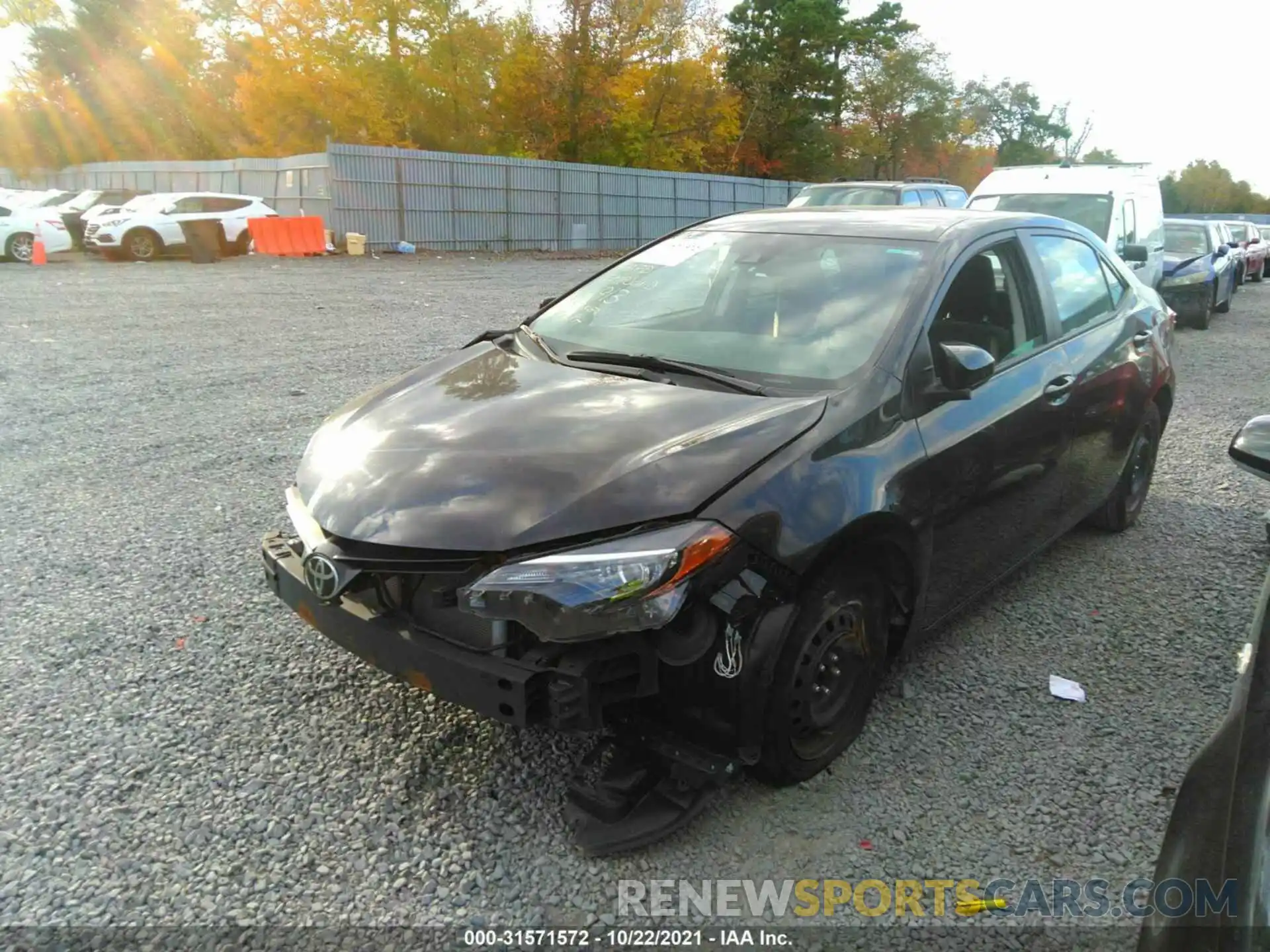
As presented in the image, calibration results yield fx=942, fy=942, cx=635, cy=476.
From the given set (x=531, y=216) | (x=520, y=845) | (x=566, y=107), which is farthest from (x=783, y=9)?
(x=520, y=845)

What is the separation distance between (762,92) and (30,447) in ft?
150

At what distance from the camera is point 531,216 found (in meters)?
29.8

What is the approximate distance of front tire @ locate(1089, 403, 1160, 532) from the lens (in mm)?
4859

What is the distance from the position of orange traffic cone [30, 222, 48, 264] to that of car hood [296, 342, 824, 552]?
20.8 meters

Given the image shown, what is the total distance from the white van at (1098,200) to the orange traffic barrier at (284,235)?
16.7 meters

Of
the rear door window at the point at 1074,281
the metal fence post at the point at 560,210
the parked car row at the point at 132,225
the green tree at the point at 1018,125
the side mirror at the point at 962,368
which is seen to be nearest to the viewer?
the side mirror at the point at 962,368

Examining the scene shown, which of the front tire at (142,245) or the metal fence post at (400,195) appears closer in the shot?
the front tire at (142,245)

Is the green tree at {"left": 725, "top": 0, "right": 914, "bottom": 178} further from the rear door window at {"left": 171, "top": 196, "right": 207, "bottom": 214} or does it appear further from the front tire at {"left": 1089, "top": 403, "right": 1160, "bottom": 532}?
the front tire at {"left": 1089, "top": 403, "right": 1160, "bottom": 532}

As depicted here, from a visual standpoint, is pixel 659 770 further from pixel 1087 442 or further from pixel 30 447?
pixel 30 447

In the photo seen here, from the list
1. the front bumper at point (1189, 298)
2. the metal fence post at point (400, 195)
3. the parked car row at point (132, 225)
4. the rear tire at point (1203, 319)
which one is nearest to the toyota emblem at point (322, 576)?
the front bumper at point (1189, 298)

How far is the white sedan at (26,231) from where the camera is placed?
19.8m

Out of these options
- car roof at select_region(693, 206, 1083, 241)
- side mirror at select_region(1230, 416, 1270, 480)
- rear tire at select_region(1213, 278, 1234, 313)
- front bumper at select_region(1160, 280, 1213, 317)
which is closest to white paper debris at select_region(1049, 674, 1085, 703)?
side mirror at select_region(1230, 416, 1270, 480)

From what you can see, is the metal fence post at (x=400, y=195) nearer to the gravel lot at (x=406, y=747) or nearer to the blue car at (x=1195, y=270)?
the blue car at (x=1195, y=270)

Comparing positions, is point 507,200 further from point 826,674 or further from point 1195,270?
point 826,674
